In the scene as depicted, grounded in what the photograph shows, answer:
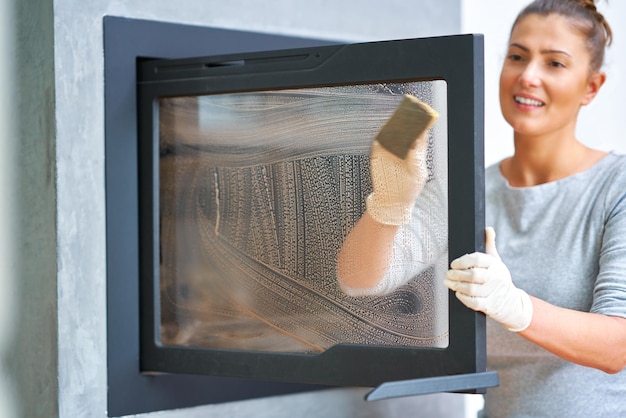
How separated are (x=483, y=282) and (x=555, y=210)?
1.71 ft

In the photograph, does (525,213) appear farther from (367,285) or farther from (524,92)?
(367,285)

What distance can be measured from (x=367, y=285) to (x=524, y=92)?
0.56m

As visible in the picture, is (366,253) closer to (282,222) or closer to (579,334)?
(282,222)

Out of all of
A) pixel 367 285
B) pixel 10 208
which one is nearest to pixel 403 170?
pixel 367 285

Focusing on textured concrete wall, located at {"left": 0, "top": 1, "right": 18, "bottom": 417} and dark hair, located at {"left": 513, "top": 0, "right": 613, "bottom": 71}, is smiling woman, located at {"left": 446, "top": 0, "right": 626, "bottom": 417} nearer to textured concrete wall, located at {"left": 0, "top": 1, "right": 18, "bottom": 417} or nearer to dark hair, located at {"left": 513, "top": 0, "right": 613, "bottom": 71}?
dark hair, located at {"left": 513, "top": 0, "right": 613, "bottom": 71}

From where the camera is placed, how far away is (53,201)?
1.38m

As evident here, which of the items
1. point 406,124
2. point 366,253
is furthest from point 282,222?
point 406,124

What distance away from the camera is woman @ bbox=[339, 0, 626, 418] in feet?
5.00

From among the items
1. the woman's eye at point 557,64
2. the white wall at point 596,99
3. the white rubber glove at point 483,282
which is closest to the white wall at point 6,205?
the white rubber glove at point 483,282

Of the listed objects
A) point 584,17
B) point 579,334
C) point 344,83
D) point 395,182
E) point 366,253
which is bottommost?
point 579,334

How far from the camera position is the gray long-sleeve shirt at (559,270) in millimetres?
1520

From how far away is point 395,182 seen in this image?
1.23 metres

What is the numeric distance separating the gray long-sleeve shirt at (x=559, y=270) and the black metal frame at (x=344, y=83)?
395mm

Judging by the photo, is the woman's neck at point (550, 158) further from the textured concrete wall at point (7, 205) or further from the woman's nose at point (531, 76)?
the textured concrete wall at point (7, 205)
